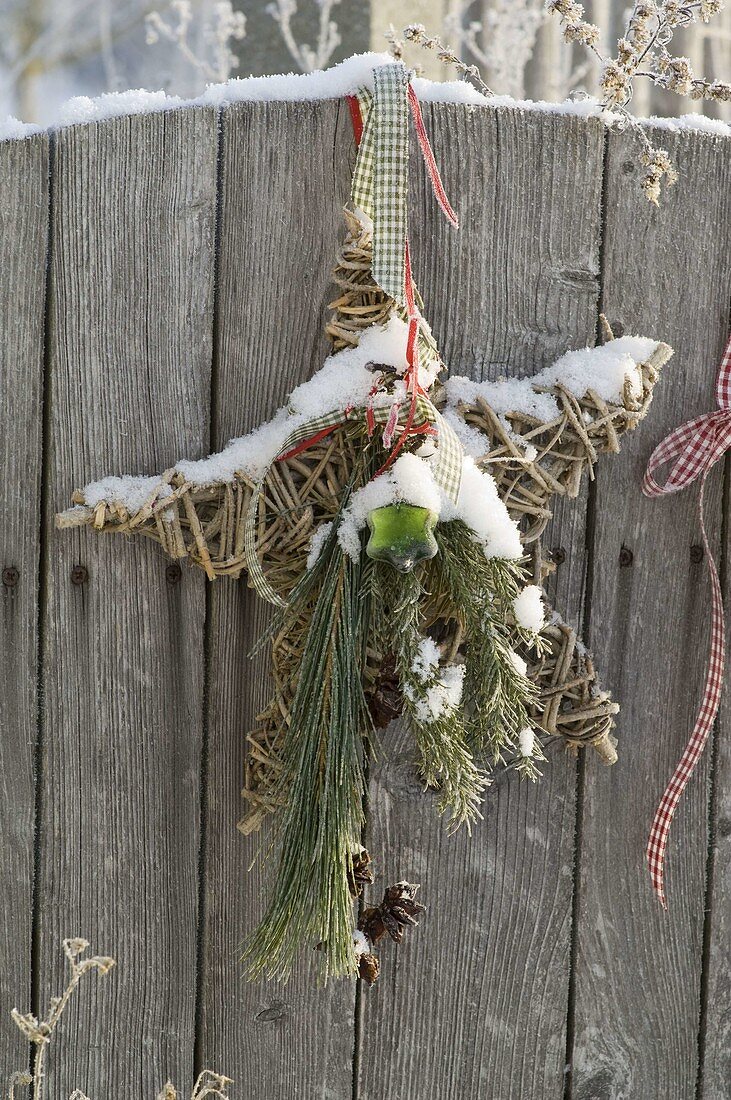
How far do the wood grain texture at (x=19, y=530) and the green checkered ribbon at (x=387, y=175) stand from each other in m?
0.41

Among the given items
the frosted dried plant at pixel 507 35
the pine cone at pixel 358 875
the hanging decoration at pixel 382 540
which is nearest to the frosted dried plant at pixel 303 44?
the frosted dried plant at pixel 507 35

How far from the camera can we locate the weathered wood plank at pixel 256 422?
1184 millimetres

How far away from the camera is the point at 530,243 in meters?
1.22

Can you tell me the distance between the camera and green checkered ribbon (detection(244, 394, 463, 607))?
1.03 metres

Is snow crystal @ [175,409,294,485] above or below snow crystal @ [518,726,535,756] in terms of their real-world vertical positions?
above

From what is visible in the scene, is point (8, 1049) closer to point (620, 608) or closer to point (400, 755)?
point (400, 755)

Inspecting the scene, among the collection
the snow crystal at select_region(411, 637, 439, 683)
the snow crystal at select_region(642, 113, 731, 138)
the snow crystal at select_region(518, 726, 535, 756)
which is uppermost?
the snow crystal at select_region(642, 113, 731, 138)

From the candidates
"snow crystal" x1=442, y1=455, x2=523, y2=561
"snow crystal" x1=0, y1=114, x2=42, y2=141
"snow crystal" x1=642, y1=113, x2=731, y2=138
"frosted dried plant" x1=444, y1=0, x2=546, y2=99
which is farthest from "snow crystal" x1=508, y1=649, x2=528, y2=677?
"frosted dried plant" x1=444, y1=0, x2=546, y2=99

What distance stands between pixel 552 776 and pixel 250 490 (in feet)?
1.78

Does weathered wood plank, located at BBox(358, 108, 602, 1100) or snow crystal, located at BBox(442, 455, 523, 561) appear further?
weathered wood plank, located at BBox(358, 108, 602, 1100)

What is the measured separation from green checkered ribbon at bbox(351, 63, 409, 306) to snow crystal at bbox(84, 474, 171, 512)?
352 mm

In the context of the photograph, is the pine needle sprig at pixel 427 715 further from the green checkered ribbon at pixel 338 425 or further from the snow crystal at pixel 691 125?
the snow crystal at pixel 691 125

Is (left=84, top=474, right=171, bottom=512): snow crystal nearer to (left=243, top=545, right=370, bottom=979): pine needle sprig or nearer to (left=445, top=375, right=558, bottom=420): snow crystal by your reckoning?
(left=243, top=545, right=370, bottom=979): pine needle sprig

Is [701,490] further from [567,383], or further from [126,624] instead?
[126,624]
